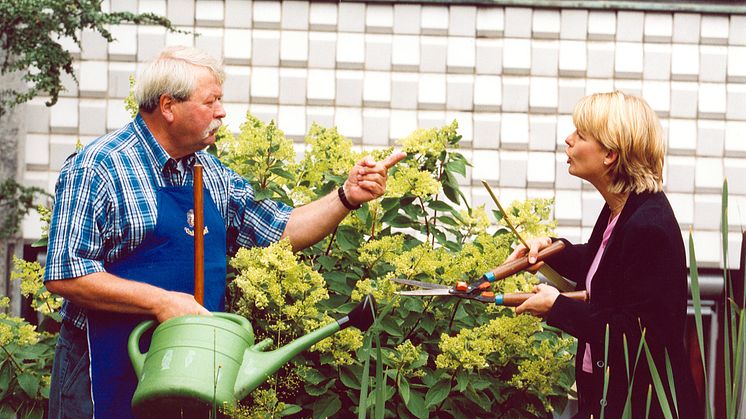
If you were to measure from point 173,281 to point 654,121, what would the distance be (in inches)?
48.5

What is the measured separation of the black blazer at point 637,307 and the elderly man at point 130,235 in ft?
2.99

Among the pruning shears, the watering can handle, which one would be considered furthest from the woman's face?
the watering can handle

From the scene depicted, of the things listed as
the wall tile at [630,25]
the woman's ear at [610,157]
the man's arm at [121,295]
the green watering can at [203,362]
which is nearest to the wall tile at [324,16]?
the wall tile at [630,25]

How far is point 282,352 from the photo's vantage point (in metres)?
2.33

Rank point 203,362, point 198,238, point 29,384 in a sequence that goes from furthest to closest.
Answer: point 29,384
point 198,238
point 203,362

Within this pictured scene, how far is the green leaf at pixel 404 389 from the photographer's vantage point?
2885mm

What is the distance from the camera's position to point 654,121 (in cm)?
272

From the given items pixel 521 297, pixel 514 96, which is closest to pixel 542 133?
pixel 514 96

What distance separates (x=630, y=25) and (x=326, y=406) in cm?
447

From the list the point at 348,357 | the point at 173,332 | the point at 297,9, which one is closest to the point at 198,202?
the point at 173,332

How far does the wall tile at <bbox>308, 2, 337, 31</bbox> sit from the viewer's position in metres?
6.64

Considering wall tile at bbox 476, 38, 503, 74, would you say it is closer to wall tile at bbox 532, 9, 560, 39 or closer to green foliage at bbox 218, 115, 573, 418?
wall tile at bbox 532, 9, 560, 39

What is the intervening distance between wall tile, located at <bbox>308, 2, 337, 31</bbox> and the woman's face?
159 inches

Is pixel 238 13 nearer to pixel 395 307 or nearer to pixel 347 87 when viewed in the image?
pixel 347 87
